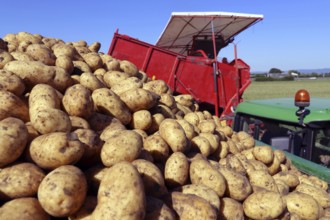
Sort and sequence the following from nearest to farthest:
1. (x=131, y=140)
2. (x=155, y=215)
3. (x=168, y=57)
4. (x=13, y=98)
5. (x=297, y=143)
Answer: (x=155, y=215) → (x=131, y=140) → (x=13, y=98) → (x=297, y=143) → (x=168, y=57)

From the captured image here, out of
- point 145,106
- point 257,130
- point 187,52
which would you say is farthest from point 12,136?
point 187,52

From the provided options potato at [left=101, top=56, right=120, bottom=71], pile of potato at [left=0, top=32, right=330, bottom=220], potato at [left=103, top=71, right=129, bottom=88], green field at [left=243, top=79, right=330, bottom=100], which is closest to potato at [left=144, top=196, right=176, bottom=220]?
pile of potato at [left=0, top=32, right=330, bottom=220]

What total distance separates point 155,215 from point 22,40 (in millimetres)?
3300

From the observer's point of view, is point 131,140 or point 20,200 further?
point 131,140

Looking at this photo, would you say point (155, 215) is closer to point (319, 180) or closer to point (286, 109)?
point (319, 180)

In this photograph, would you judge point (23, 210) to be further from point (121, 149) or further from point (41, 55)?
point (41, 55)

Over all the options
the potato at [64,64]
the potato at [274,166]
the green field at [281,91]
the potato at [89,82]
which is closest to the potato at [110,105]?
the potato at [89,82]

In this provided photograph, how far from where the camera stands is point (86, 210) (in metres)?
1.78

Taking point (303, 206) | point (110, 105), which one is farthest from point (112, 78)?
point (303, 206)

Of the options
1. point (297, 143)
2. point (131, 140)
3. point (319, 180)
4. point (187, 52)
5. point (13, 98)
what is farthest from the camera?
point (187, 52)

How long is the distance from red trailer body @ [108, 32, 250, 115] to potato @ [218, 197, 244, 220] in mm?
5408

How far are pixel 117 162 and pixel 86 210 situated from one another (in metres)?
0.35

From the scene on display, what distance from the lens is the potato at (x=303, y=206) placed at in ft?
7.79

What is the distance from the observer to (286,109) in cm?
364
